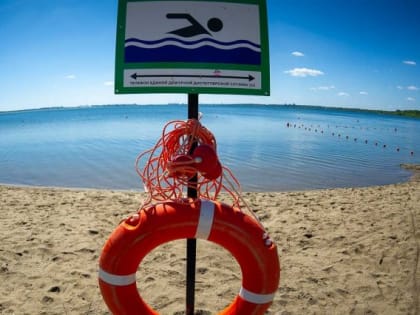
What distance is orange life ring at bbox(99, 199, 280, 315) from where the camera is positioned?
1.80 meters

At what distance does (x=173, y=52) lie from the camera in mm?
1804

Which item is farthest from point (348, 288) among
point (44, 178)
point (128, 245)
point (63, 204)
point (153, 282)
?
point (44, 178)

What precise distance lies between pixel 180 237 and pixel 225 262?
182 centimetres

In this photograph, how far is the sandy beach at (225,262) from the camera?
2.74 metres

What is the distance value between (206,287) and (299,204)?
10.6 feet

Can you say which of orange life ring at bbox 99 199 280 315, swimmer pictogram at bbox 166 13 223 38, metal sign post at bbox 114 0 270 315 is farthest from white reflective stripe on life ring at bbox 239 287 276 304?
swimmer pictogram at bbox 166 13 223 38

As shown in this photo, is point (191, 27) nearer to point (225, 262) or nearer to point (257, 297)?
point (257, 297)

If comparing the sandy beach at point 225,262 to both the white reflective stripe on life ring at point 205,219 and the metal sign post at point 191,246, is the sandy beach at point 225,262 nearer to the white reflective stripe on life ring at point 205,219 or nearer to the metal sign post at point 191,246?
the metal sign post at point 191,246

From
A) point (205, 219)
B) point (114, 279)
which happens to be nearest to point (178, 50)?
point (205, 219)

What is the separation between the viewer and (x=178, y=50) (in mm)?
1802

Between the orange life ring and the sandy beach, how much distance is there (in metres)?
0.90

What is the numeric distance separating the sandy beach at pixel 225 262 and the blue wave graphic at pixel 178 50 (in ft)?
6.62

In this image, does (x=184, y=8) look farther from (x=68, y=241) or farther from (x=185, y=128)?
(x=68, y=241)

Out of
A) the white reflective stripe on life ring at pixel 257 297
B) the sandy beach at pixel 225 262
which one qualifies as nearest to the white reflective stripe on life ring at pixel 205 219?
the white reflective stripe on life ring at pixel 257 297
